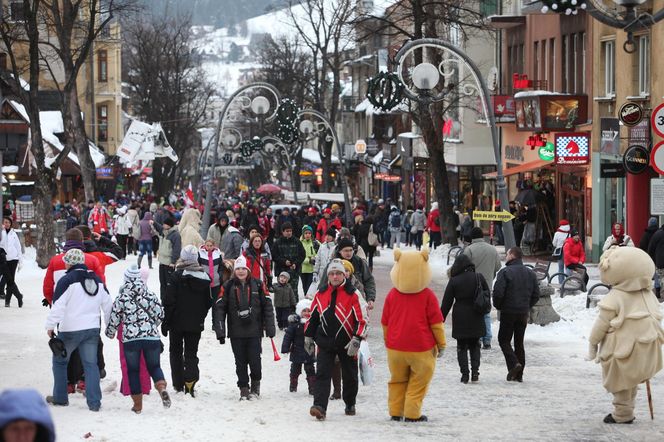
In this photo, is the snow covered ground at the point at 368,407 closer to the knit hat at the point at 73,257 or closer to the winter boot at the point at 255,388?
the winter boot at the point at 255,388

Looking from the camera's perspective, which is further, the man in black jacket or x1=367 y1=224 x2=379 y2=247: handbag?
x1=367 y1=224 x2=379 y2=247: handbag

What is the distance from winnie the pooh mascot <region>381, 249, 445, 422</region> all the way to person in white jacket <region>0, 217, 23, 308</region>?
12280mm

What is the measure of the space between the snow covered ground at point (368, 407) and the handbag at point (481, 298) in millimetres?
802

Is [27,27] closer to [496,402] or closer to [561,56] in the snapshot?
[561,56]

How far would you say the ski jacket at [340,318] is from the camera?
40.3ft

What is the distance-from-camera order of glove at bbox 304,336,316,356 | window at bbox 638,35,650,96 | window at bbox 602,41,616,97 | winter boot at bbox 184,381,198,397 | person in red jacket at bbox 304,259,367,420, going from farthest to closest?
window at bbox 602,41,616,97 → window at bbox 638,35,650,96 → winter boot at bbox 184,381,198,397 → glove at bbox 304,336,316,356 → person in red jacket at bbox 304,259,367,420

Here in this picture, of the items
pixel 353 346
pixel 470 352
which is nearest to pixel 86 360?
pixel 353 346

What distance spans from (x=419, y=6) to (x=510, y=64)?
32.6ft

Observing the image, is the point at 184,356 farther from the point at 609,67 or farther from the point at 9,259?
the point at 609,67

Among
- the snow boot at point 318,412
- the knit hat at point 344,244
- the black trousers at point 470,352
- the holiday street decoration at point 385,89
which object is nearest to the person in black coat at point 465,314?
the black trousers at point 470,352

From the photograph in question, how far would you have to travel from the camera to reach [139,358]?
12.8 meters

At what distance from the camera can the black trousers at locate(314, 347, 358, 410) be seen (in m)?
12.2

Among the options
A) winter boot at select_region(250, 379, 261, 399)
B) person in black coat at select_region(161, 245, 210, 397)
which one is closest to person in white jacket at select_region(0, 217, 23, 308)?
person in black coat at select_region(161, 245, 210, 397)

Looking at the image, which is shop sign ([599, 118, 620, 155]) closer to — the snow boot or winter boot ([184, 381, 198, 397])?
winter boot ([184, 381, 198, 397])
